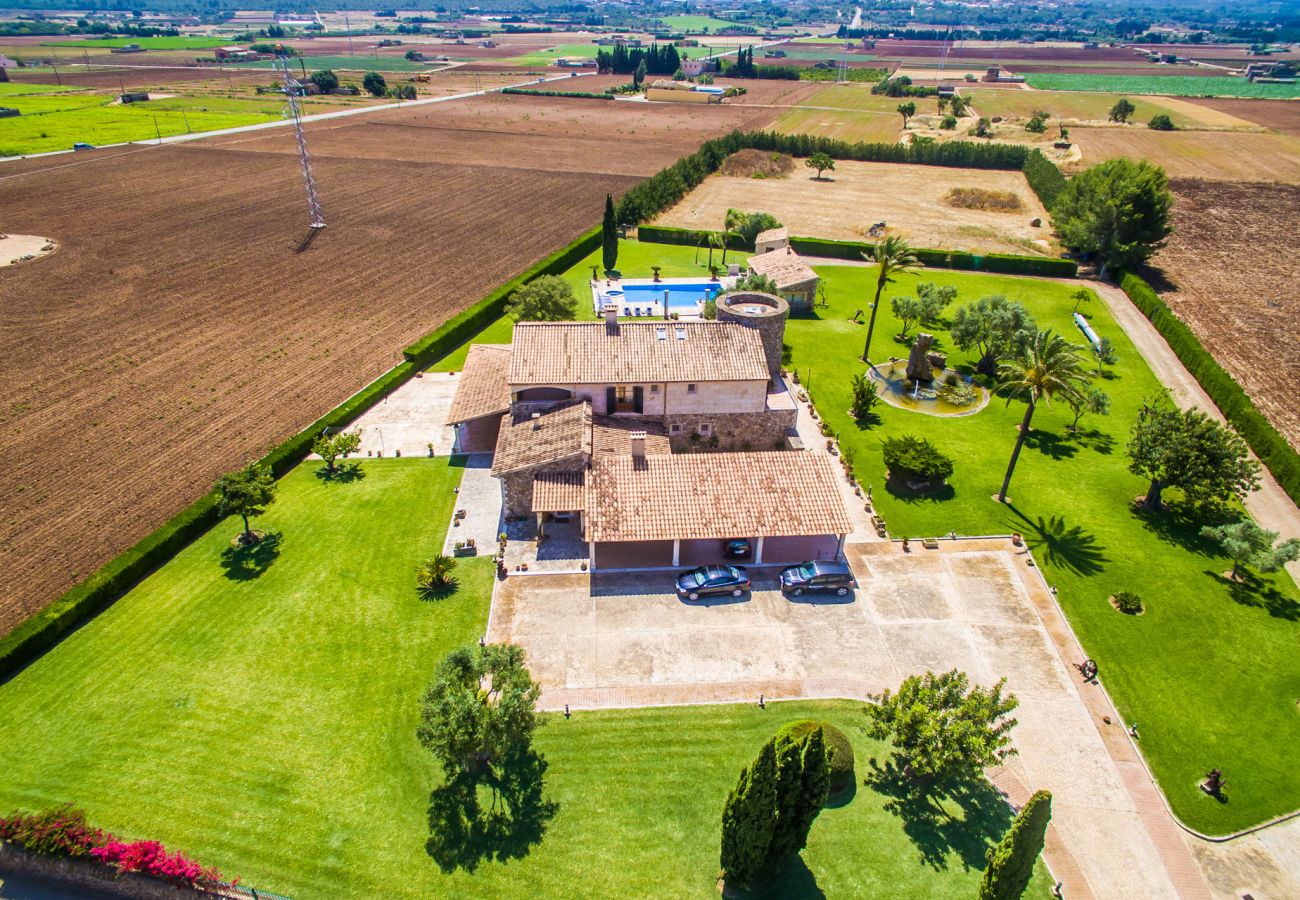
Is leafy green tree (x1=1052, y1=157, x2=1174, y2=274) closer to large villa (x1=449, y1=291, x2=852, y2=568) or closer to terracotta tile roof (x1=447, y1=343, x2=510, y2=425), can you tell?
large villa (x1=449, y1=291, x2=852, y2=568)

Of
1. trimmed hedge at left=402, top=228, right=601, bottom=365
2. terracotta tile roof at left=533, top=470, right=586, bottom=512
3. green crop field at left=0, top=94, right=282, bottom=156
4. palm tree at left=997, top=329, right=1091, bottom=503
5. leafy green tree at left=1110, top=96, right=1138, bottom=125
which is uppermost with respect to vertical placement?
leafy green tree at left=1110, top=96, right=1138, bottom=125

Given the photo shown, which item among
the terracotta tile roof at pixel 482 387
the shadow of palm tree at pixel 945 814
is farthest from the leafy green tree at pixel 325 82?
the shadow of palm tree at pixel 945 814

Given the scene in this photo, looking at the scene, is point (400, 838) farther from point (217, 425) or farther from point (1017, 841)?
point (217, 425)

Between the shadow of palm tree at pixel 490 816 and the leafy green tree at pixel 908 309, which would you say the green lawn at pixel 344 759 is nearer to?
the shadow of palm tree at pixel 490 816

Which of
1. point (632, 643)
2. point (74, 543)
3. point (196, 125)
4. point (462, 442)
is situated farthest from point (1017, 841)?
point (196, 125)

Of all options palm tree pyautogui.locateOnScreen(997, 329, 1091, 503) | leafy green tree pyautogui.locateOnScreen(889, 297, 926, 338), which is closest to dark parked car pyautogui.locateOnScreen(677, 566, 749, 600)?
palm tree pyautogui.locateOnScreen(997, 329, 1091, 503)
